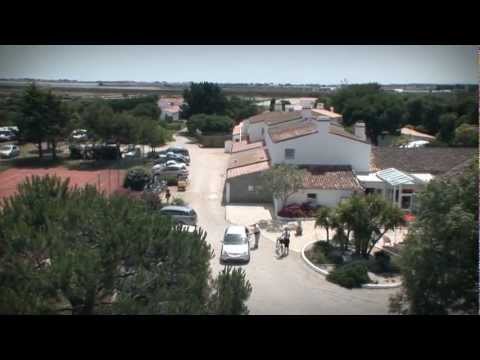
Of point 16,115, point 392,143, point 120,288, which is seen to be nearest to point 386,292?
point 120,288

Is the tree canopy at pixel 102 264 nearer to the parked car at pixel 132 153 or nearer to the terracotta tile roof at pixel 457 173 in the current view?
the terracotta tile roof at pixel 457 173

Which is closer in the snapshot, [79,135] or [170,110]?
[79,135]

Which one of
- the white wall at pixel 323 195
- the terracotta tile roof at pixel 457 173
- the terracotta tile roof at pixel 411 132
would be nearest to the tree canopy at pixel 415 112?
the terracotta tile roof at pixel 411 132

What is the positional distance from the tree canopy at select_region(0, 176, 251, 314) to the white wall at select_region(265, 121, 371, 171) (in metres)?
11.6

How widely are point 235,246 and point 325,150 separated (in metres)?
7.45

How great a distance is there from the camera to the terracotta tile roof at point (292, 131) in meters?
18.5

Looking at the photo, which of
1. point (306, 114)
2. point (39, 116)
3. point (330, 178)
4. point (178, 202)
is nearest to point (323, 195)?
point (330, 178)

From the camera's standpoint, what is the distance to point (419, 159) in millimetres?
19297

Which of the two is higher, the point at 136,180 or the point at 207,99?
the point at 207,99

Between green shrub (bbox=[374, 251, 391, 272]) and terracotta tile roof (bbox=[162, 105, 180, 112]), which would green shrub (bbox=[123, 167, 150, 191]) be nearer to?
green shrub (bbox=[374, 251, 391, 272])

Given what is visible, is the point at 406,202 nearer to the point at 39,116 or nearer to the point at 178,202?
the point at 178,202

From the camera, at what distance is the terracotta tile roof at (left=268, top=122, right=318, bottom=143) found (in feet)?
60.6

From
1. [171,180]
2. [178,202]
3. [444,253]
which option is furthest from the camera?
[171,180]
